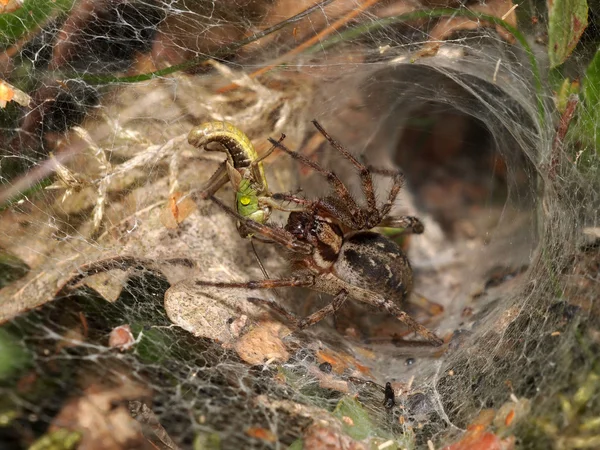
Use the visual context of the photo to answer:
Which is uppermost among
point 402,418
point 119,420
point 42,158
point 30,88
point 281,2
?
point 281,2

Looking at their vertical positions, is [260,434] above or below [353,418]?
below

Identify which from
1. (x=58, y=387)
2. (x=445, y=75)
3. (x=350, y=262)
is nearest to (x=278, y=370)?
(x=350, y=262)

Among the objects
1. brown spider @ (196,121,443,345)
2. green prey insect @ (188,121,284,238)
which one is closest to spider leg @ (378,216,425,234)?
brown spider @ (196,121,443,345)

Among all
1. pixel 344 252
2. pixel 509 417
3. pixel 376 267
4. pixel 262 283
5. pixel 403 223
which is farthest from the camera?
pixel 403 223

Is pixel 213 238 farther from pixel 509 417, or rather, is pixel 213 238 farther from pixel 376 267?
pixel 509 417

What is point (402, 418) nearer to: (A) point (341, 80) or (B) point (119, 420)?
(B) point (119, 420)

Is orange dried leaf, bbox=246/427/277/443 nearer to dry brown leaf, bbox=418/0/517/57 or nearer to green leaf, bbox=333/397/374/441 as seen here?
green leaf, bbox=333/397/374/441

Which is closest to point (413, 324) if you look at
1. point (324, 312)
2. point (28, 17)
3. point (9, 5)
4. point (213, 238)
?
point (324, 312)
